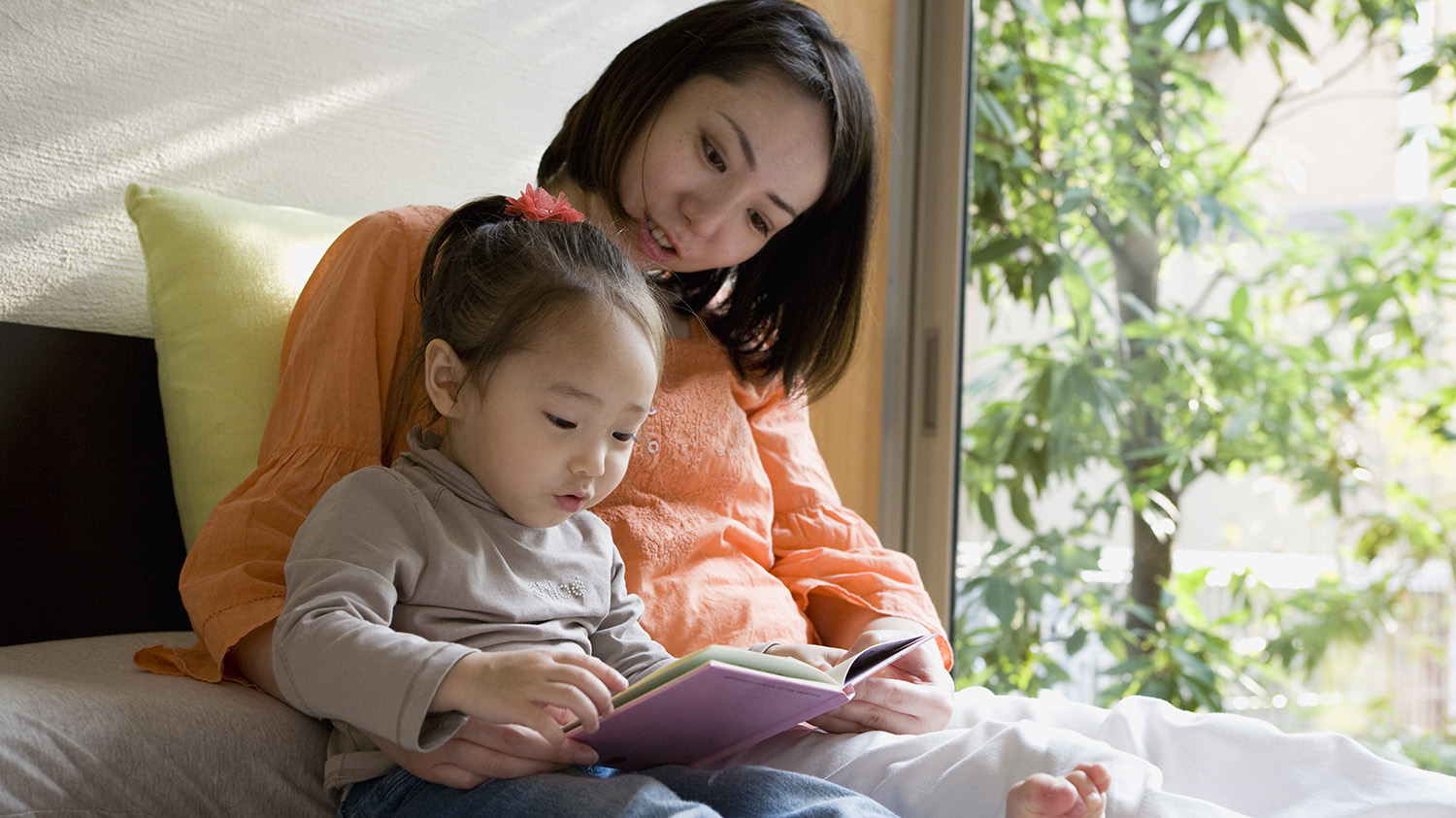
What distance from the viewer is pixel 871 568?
1378 mm

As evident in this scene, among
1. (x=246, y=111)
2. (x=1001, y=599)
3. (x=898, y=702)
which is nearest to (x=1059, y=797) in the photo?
(x=898, y=702)

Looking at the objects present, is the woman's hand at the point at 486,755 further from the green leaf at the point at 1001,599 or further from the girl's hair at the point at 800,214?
the green leaf at the point at 1001,599

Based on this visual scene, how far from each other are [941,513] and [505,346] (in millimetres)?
1525

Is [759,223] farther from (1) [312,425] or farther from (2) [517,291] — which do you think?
(1) [312,425]

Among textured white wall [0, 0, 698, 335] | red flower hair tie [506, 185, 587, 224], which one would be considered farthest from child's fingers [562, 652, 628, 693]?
textured white wall [0, 0, 698, 335]

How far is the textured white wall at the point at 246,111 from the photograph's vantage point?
4.04ft

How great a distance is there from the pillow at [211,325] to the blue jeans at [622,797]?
40 cm

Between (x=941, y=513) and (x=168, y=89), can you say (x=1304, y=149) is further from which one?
(x=168, y=89)

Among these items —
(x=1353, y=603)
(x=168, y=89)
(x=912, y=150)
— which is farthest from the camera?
(x=912, y=150)

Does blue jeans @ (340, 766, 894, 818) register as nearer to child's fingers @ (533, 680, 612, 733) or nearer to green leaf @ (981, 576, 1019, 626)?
child's fingers @ (533, 680, 612, 733)

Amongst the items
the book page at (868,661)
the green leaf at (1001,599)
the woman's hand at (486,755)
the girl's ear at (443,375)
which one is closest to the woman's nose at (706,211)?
the girl's ear at (443,375)

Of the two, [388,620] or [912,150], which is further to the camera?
[912,150]

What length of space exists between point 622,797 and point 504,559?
0.84 ft

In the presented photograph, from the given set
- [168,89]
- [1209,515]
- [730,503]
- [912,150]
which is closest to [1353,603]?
[1209,515]
